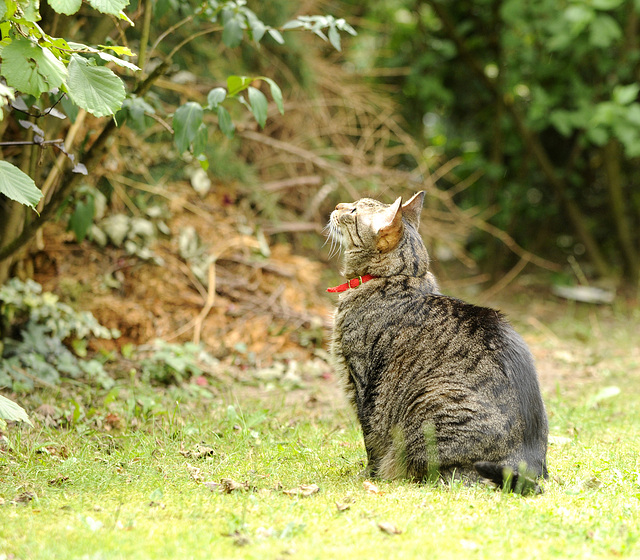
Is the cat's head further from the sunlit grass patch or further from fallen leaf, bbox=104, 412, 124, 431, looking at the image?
fallen leaf, bbox=104, 412, 124, 431

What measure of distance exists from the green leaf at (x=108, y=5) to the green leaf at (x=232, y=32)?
1.13 metres

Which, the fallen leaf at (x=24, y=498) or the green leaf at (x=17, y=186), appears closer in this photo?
the green leaf at (x=17, y=186)

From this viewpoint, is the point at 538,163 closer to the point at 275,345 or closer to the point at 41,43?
the point at 275,345

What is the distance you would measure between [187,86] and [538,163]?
438 centimetres

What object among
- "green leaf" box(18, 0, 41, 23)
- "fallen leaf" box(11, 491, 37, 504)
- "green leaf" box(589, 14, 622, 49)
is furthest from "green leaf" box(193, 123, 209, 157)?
"green leaf" box(589, 14, 622, 49)

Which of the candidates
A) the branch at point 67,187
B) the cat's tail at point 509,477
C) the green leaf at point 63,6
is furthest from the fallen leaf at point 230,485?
the green leaf at point 63,6

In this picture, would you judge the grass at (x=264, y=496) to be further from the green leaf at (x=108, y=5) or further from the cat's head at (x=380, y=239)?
the green leaf at (x=108, y=5)

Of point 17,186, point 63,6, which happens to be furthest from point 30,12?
point 17,186

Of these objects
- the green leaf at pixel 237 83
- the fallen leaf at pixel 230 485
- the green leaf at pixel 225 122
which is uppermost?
the green leaf at pixel 237 83

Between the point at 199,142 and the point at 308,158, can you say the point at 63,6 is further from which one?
the point at 308,158

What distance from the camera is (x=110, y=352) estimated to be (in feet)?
16.1

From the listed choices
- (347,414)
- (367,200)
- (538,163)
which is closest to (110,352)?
(347,414)

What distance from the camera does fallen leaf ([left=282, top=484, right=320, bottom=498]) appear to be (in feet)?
9.07

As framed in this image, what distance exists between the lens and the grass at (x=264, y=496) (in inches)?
85.4
